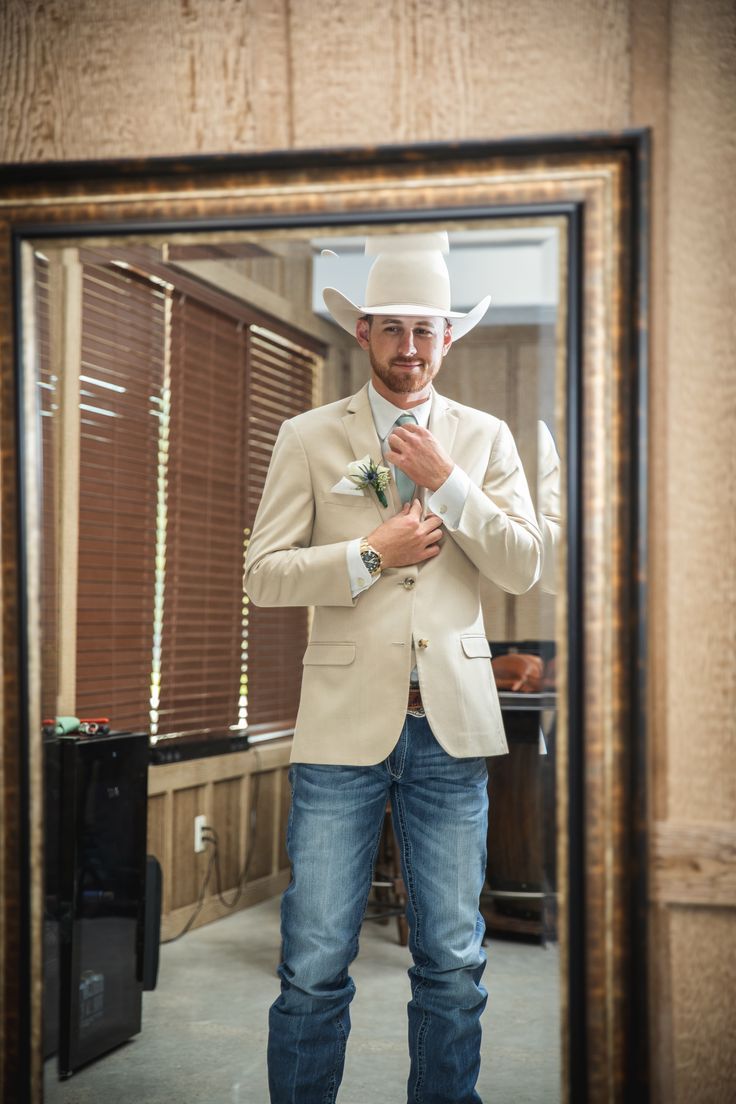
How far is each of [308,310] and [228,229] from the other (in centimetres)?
68

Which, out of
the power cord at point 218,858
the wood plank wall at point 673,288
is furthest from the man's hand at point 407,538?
the power cord at point 218,858

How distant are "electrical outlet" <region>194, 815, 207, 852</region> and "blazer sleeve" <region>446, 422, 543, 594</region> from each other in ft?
6.43

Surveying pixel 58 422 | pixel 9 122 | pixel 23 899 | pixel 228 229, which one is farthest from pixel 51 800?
pixel 9 122

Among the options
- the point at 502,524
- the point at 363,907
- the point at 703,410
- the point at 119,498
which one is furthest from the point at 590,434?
the point at 119,498

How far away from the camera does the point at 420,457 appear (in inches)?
71.2

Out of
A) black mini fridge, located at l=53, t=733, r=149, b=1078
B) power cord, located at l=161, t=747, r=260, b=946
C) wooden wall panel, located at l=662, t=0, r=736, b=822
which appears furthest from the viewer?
power cord, located at l=161, t=747, r=260, b=946

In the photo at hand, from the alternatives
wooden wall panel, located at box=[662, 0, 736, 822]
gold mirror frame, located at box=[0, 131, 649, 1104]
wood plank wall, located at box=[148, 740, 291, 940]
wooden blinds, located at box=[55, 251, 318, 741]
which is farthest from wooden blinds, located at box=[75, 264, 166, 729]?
wooden wall panel, located at box=[662, 0, 736, 822]

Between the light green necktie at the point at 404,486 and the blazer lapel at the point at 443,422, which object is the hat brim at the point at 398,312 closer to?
the blazer lapel at the point at 443,422

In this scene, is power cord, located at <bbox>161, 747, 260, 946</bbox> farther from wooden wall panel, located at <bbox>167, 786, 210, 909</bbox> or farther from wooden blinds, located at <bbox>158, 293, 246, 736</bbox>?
wooden blinds, located at <bbox>158, 293, 246, 736</bbox>

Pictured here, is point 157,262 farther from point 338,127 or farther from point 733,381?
point 733,381

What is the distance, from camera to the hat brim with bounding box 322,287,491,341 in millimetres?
1790

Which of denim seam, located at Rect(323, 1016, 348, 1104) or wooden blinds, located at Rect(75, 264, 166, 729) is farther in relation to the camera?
wooden blinds, located at Rect(75, 264, 166, 729)

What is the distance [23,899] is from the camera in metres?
1.51

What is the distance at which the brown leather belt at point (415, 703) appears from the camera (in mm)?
1816
